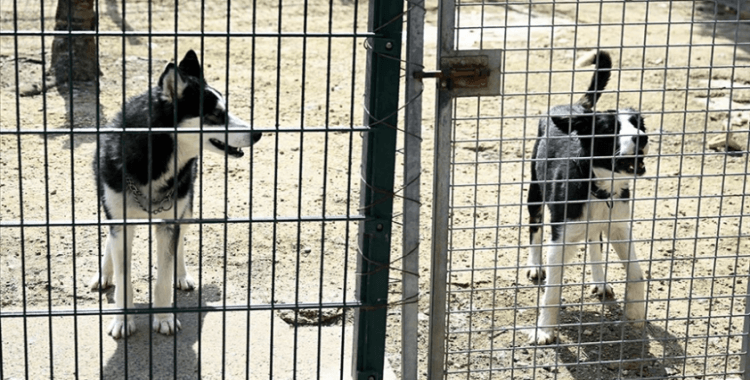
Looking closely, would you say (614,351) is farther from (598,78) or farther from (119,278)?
(119,278)

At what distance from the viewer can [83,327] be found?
490cm

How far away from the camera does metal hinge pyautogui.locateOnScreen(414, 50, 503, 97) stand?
364cm

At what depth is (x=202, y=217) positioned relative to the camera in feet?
15.0

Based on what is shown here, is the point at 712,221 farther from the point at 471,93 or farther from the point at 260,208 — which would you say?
the point at 471,93

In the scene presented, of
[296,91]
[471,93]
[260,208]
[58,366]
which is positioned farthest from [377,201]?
[296,91]

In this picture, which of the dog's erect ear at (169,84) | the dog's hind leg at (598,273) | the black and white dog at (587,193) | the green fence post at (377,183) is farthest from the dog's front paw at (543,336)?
the dog's erect ear at (169,84)

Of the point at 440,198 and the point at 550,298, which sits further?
the point at 550,298

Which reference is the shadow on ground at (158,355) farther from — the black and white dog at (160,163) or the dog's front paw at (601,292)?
the dog's front paw at (601,292)

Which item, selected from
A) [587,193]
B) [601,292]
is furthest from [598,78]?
[601,292]

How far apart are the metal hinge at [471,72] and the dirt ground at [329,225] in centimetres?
12

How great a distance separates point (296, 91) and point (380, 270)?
627cm

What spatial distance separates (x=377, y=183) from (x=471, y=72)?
0.54 meters

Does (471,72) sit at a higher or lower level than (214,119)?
higher

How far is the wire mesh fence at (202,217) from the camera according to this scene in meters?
3.58
